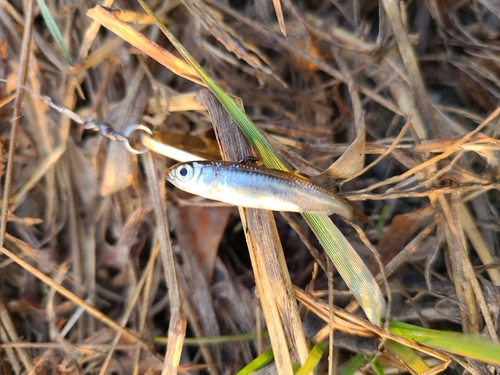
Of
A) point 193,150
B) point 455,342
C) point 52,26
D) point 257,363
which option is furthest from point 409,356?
point 52,26

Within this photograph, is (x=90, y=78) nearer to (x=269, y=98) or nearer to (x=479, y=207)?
(x=269, y=98)

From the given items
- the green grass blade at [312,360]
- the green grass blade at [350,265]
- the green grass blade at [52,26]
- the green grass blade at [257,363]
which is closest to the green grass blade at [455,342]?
the green grass blade at [350,265]

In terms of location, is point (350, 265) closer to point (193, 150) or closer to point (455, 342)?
point (455, 342)

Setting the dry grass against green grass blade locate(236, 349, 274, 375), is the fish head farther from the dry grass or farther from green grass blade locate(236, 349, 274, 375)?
green grass blade locate(236, 349, 274, 375)

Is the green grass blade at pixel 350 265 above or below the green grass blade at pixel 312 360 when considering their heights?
→ above

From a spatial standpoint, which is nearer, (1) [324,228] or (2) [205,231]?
(1) [324,228]

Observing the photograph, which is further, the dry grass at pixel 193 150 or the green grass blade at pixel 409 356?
the dry grass at pixel 193 150

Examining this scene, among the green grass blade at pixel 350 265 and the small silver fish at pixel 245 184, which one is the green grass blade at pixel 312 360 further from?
the small silver fish at pixel 245 184
